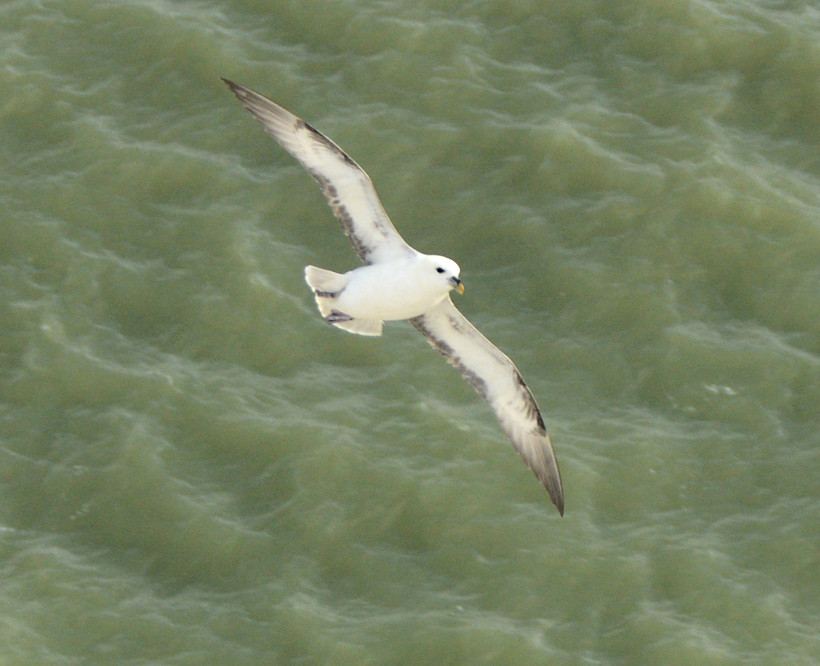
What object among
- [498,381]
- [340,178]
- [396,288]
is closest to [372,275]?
[396,288]

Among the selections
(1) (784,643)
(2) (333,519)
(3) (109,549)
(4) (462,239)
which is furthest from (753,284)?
(3) (109,549)

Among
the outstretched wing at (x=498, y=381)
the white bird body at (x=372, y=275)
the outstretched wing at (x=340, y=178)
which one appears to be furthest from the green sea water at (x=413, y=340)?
the outstretched wing at (x=340, y=178)

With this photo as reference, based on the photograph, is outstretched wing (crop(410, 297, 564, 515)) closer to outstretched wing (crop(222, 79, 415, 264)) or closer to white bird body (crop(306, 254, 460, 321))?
white bird body (crop(306, 254, 460, 321))

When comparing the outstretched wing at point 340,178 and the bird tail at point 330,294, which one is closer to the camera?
the outstretched wing at point 340,178

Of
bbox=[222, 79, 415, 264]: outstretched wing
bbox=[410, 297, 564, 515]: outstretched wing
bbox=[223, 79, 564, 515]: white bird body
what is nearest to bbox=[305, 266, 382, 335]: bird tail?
bbox=[223, 79, 564, 515]: white bird body

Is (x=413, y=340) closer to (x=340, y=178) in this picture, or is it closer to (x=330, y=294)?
(x=330, y=294)

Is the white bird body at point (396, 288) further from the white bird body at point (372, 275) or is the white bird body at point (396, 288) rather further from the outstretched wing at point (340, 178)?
the outstretched wing at point (340, 178)

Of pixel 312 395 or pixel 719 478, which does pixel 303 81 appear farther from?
pixel 719 478
